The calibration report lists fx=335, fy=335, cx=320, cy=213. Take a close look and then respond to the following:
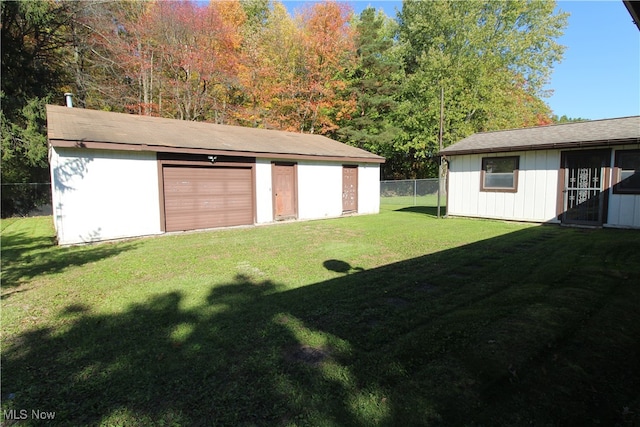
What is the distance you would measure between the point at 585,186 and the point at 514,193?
1839 mm

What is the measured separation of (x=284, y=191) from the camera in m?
11.9

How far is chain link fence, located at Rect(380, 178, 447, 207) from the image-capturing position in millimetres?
19156

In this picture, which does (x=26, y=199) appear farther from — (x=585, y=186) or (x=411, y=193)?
(x=585, y=186)

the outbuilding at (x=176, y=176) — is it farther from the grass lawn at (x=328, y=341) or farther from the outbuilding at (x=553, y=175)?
the outbuilding at (x=553, y=175)

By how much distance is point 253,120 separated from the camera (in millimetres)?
22312

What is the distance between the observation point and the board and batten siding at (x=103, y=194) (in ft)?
25.2

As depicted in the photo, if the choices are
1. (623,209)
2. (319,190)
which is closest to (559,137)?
(623,209)

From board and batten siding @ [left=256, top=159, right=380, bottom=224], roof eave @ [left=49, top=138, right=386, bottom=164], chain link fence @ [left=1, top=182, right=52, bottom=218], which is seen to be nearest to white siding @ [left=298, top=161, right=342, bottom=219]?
board and batten siding @ [left=256, top=159, right=380, bottom=224]

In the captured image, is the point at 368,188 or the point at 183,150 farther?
the point at 368,188

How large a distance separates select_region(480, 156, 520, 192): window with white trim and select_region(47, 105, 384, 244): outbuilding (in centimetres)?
483

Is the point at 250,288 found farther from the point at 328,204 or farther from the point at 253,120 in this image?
the point at 253,120

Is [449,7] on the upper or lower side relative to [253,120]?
upper

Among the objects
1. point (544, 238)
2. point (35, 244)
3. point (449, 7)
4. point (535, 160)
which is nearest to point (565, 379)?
point (544, 238)

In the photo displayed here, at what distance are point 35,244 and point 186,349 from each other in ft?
25.9
